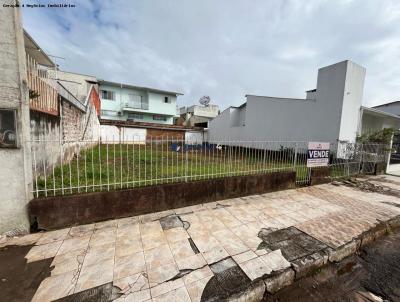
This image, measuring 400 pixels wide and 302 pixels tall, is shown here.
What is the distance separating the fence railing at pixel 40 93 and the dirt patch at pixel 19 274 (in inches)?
94.8

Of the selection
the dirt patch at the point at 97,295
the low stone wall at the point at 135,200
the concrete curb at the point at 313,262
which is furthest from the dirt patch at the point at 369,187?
the dirt patch at the point at 97,295

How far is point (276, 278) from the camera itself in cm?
242

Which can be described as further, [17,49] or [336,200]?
[336,200]

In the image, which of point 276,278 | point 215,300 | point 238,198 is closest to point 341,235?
point 276,278

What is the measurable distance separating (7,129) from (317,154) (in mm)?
8138

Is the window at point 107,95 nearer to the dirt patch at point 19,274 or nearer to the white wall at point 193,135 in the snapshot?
the white wall at point 193,135

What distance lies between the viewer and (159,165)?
7430 mm

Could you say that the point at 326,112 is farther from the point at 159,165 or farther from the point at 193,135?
the point at 193,135

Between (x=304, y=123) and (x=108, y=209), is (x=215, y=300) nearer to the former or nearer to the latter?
(x=108, y=209)

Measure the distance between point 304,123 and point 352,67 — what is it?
3741 mm

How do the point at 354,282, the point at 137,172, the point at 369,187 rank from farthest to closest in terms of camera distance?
the point at 369,187 → the point at 137,172 → the point at 354,282

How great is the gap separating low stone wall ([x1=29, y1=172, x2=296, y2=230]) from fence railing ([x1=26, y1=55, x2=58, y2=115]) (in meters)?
1.87

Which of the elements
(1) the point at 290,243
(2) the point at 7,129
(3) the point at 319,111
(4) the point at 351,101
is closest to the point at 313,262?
(1) the point at 290,243

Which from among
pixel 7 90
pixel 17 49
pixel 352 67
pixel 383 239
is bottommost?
pixel 383 239
